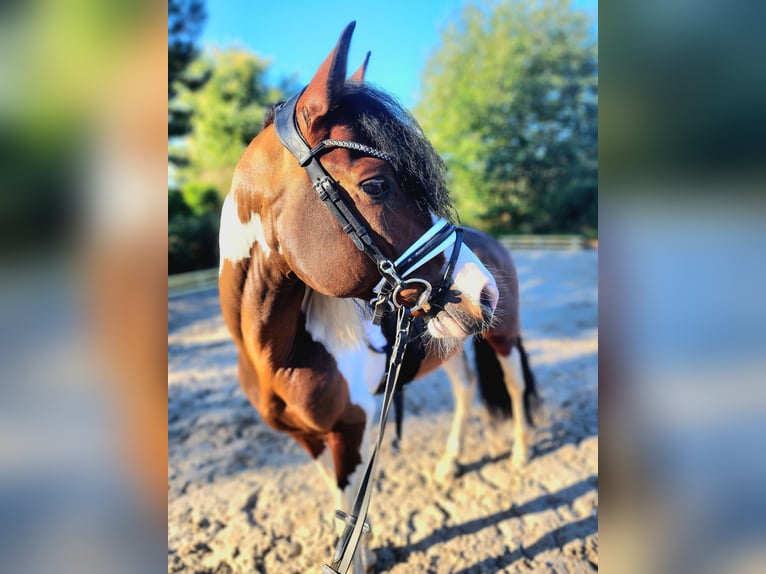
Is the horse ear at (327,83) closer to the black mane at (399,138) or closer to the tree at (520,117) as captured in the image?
the black mane at (399,138)

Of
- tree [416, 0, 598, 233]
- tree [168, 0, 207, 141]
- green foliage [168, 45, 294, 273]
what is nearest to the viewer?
tree [168, 0, 207, 141]

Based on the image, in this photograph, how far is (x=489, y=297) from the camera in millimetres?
1436

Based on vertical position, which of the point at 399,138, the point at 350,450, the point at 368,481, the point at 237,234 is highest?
the point at 399,138

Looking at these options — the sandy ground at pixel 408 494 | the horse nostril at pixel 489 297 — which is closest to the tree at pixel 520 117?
the sandy ground at pixel 408 494

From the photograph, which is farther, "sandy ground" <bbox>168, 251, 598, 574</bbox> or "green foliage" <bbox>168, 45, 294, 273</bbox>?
"green foliage" <bbox>168, 45, 294, 273</bbox>

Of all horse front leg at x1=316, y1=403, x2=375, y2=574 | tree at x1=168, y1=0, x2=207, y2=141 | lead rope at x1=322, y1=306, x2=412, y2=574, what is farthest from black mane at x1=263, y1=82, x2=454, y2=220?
tree at x1=168, y1=0, x2=207, y2=141

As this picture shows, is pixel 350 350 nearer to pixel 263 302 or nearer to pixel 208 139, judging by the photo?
pixel 263 302

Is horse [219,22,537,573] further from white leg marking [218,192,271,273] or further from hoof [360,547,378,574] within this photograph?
hoof [360,547,378,574]

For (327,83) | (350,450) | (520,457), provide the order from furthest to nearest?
1. (520,457)
2. (350,450)
3. (327,83)

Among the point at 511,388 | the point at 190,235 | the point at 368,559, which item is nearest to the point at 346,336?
the point at 368,559

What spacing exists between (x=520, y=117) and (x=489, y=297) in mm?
18353

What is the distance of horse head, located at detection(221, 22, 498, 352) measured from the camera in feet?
4.28

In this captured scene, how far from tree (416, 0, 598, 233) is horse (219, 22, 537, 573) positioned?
51.6 feet

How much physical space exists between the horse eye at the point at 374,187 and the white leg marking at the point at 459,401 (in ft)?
6.97
